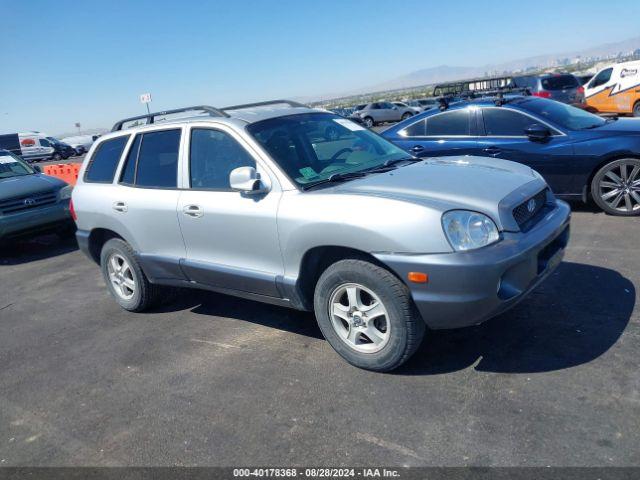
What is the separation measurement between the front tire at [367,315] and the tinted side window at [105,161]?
266cm

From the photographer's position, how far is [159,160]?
4.66 metres

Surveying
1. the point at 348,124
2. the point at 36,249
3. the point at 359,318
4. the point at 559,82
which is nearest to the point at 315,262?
the point at 359,318

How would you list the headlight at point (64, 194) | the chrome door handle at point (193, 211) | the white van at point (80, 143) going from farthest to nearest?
the white van at point (80, 143), the headlight at point (64, 194), the chrome door handle at point (193, 211)

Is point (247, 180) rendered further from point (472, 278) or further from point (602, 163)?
point (602, 163)

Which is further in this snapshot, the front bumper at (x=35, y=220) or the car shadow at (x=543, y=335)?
the front bumper at (x=35, y=220)

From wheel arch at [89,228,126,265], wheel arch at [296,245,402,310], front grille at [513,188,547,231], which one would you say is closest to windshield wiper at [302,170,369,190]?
wheel arch at [296,245,402,310]

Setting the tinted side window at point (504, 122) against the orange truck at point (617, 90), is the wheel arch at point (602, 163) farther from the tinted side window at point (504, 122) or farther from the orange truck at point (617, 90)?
the orange truck at point (617, 90)

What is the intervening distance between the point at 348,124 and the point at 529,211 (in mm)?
1852

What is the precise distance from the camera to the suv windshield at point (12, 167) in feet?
29.3

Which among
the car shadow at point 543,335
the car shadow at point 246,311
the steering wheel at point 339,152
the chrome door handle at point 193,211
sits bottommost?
the car shadow at point 543,335

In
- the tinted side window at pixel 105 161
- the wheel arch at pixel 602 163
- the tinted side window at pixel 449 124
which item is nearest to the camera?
the tinted side window at pixel 105 161

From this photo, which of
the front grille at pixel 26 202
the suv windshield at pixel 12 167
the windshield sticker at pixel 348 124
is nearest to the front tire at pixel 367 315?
the windshield sticker at pixel 348 124

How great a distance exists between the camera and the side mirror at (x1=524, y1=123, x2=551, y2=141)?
21.9 ft

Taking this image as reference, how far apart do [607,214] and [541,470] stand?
5.07 m
